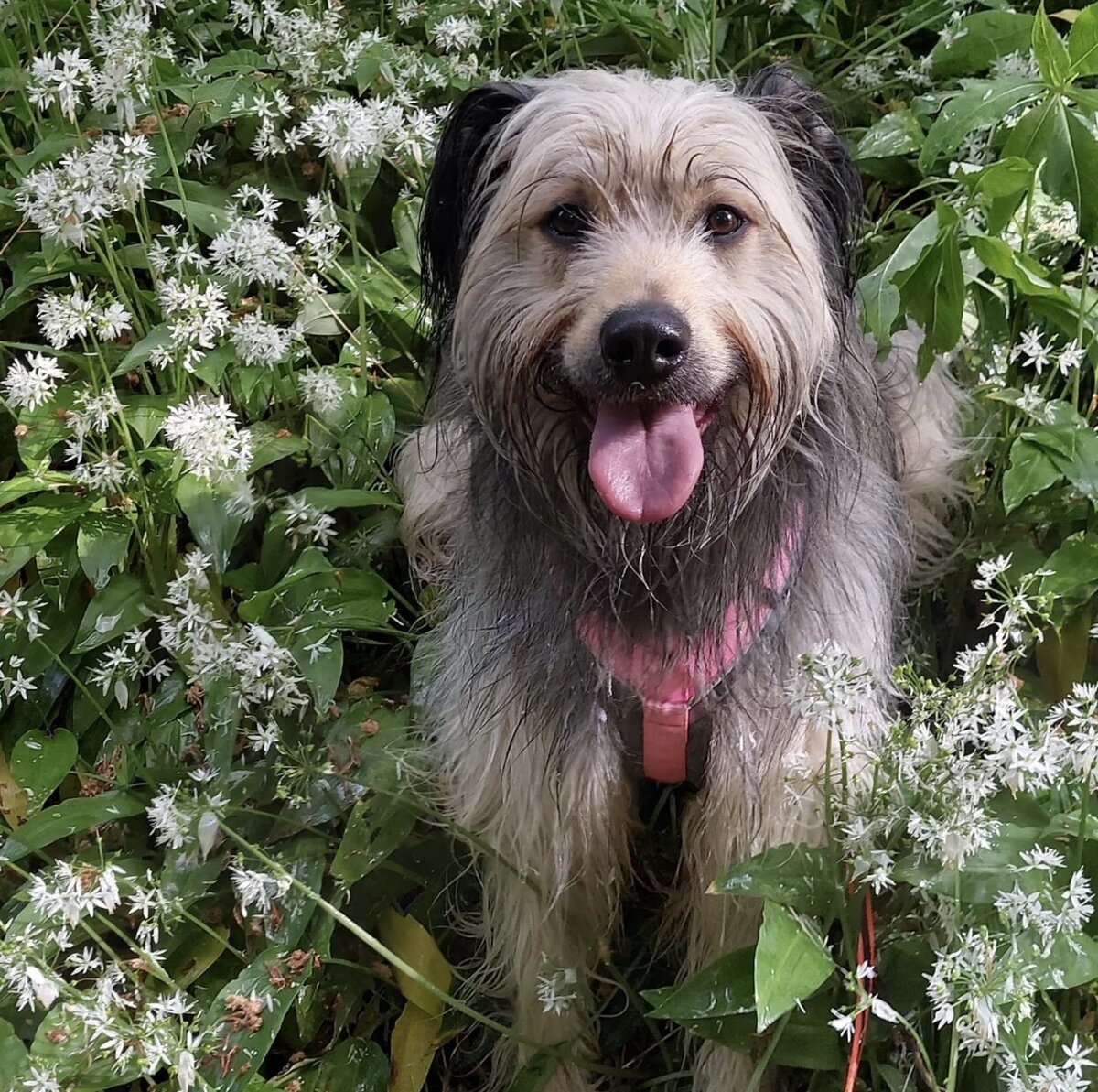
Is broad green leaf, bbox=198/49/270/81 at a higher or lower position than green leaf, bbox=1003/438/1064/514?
higher

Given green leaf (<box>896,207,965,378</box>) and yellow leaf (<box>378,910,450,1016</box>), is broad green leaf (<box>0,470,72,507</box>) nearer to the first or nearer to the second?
yellow leaf (<box>378,910,450,1016</box>)

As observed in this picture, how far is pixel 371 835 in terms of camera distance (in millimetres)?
2234

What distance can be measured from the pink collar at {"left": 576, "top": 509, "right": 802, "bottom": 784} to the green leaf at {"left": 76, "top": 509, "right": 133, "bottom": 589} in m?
1.10

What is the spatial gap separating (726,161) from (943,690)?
0.83 meters

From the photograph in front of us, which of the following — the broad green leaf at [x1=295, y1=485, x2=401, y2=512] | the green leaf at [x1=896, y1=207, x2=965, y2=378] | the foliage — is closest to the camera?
the foliage

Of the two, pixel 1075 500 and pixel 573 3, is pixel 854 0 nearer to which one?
pixel 573 3

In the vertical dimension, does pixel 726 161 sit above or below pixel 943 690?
above

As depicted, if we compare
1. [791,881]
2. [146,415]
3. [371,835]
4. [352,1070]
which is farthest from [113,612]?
[791,881]

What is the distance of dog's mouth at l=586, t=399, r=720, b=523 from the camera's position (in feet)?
5.66

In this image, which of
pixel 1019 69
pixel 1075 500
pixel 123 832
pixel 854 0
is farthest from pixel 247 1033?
pixel 854 0

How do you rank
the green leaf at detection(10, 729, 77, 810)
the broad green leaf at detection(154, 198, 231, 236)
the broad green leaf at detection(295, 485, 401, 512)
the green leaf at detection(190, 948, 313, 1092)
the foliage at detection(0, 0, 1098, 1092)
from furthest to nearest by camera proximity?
the broad green leaf at detection(154, 198, 231, 236)
the broad green leaf at detection(295, 485, 401, 512)
the green leaf at detection(10, 729, 77, 810)
the green leaf at detection(190, 948, 313, 1092)
the foliage at detection(0, 0, 1098, 1092)

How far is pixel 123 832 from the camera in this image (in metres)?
2.42

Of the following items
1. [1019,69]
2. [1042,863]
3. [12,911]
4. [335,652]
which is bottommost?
[12,911]

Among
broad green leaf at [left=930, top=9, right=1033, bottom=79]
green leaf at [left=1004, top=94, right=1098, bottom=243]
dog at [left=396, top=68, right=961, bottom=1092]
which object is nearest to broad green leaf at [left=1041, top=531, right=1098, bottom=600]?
dog at [left=396, top=68, right=961, bottom=1092]
